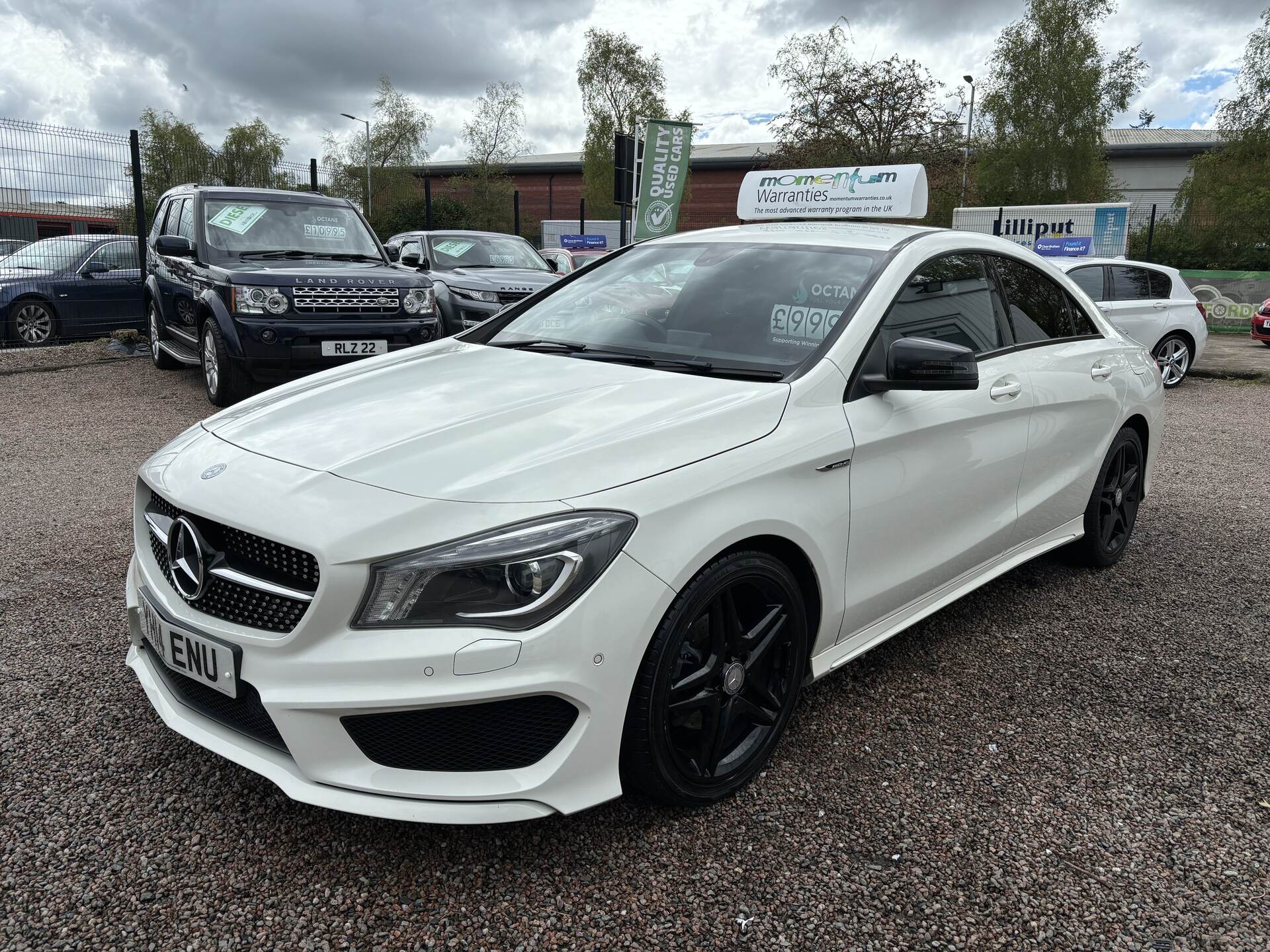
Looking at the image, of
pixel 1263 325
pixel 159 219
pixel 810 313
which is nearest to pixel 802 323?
pixel 810 313

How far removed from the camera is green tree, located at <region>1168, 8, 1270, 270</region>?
73.6 feet

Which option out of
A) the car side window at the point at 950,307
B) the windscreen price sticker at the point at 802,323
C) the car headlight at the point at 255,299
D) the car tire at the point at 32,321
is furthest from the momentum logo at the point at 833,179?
the car tire at the point at 32,321

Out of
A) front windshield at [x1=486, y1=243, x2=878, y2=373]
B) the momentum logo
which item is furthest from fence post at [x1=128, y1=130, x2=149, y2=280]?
front windshield at [x1=486, y1=243, x2=878, y2=373]

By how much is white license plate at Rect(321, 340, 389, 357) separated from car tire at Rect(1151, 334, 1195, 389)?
8.88 meters

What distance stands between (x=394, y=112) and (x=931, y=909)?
48.2 metres

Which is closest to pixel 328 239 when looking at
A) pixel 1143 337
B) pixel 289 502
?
pixel 289 502

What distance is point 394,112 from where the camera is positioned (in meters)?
44.9

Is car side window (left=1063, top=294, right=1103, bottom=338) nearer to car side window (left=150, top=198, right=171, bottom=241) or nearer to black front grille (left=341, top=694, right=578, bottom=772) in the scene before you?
black front grille (left=341, top=694, right=578, bottom=772)

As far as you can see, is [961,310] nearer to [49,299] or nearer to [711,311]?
[711,311]

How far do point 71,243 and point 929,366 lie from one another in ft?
37.2

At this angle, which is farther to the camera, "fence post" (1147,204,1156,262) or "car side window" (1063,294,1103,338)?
"fence post" (1147,204,1156,262)

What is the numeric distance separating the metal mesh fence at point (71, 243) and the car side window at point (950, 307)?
31.8ft

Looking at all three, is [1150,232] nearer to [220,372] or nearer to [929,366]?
[220,372]

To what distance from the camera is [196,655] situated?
220cm
